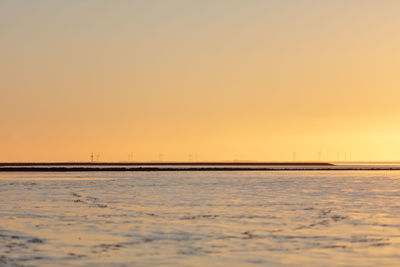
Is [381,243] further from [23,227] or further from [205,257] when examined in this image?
[23,227]

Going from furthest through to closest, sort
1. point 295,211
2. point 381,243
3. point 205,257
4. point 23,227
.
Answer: point 295,211, point 23,227, point 381,243, point 205,257

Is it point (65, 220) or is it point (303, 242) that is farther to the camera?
point (65, 220)

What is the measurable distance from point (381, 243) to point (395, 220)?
1019 centimetres

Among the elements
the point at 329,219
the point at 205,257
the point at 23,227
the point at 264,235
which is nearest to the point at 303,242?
the point at 264,235

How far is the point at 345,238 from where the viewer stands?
2967 centimetres

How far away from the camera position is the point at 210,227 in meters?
33.4

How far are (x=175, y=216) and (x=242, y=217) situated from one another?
14.1 ft

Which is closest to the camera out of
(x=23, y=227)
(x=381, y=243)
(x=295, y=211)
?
(x=381, y=243)

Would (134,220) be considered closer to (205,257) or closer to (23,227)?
(23,227)

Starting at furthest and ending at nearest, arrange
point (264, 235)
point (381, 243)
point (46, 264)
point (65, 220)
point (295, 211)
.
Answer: point (295, 211), point (65, 220), point (264, 235), point (381, 243), point (46, 264)

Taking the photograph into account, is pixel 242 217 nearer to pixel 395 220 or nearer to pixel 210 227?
pixel 210 227

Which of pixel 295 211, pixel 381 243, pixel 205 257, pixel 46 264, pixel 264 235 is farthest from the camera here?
pixel 295 211

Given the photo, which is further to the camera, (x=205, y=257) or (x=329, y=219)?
(x=329, y=219)

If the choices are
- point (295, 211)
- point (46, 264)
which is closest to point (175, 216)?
point (295, 211)
